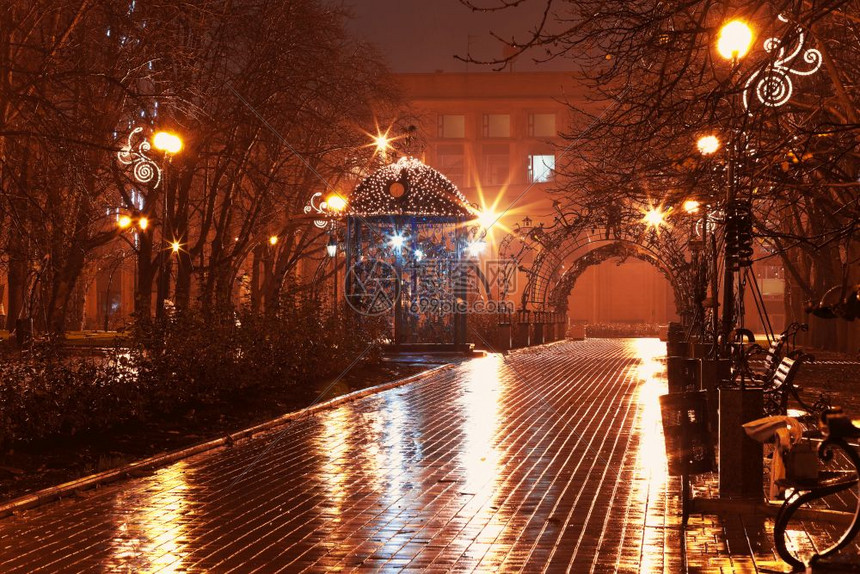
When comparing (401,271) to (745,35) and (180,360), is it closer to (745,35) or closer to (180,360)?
(180,360)

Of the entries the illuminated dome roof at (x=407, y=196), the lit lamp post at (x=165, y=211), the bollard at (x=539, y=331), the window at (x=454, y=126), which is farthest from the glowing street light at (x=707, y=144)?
the window at (x=454, y=126)

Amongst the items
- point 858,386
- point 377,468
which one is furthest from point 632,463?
point 858,386

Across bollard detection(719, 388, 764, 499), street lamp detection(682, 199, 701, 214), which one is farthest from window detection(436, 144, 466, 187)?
bollard detection(719, 388, 764, 499)

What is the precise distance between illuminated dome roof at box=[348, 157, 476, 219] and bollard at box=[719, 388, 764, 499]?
69.0 ft

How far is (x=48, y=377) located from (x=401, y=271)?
63.5 feet

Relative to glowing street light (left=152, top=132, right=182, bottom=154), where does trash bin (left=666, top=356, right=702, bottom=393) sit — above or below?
below

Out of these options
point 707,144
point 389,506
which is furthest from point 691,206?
point 389,506

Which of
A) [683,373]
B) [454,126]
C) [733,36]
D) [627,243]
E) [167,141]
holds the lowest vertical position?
[683,373]

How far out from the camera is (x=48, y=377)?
12.7 meters

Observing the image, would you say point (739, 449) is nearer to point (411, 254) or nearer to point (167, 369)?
point (167, 369)

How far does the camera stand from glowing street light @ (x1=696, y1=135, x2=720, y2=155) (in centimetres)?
1794

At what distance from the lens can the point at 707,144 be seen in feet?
58.9

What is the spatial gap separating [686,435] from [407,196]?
21.7 meters

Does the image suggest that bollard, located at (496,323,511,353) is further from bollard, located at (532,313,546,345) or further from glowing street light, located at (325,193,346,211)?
glowing street light, located at (325,193,346,211)
